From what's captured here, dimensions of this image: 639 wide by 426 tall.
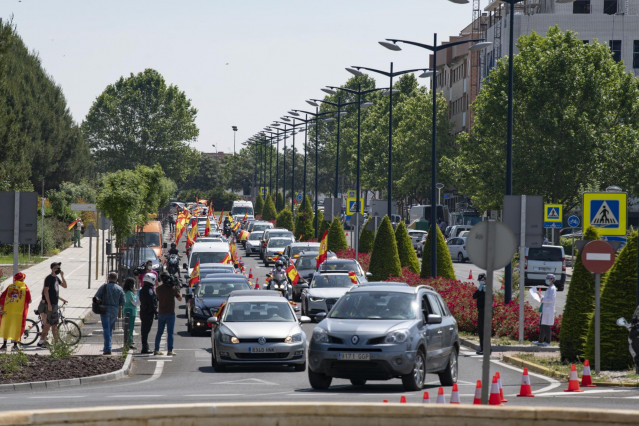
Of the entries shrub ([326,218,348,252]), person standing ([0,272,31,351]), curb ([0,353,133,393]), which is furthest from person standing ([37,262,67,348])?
shrub ([326,218,348,252])

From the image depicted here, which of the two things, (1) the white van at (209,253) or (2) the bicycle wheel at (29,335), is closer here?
(2) the bicycle wheel at (29,335)

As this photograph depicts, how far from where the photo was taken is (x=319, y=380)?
18.2 meters

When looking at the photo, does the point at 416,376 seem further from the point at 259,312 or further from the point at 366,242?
the point at 366,242

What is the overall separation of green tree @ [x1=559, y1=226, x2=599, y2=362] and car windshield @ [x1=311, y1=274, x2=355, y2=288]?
11347mm

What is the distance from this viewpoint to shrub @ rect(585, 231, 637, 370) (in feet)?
70.7

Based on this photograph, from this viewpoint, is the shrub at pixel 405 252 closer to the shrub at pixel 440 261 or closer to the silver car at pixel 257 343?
the shrub at pixel 440 261

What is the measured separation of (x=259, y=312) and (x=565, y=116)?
153 ft

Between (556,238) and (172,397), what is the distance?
6062cm

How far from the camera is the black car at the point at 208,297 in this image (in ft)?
96.0

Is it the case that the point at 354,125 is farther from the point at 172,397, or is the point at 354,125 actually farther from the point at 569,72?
the point at 172,397

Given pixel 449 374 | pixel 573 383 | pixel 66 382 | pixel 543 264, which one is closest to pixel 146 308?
pixel 66 382

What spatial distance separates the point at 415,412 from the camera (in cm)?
982

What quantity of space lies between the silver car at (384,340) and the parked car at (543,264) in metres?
30.1

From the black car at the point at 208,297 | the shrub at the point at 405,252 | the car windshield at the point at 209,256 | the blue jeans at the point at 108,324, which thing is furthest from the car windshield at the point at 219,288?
the shrub at the point at 405,252
